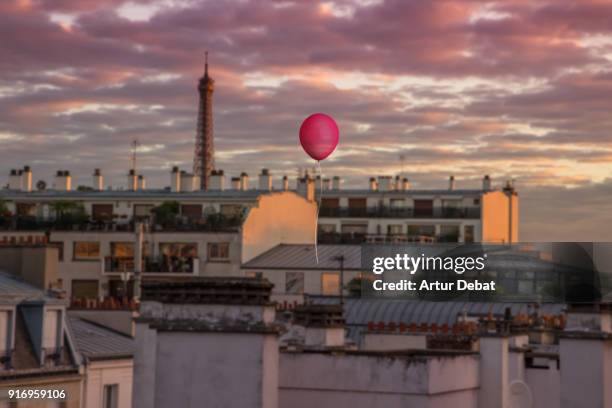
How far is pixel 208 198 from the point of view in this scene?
Result: 11806cm

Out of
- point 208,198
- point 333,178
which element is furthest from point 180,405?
point 333,178

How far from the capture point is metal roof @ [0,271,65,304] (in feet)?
124

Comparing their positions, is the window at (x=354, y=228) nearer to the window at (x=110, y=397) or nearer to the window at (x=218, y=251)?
the window at (x=218, y=251)

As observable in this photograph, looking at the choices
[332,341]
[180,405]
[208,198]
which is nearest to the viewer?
[180,405]

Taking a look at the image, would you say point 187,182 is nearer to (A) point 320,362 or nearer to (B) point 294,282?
(B) point 294,282

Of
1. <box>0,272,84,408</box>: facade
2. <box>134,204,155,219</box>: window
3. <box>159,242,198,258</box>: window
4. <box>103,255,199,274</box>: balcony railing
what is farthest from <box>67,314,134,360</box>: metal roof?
<box>134,204,155,219</box>: window

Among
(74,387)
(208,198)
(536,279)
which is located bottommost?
(74,387)

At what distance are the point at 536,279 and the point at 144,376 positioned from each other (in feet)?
107

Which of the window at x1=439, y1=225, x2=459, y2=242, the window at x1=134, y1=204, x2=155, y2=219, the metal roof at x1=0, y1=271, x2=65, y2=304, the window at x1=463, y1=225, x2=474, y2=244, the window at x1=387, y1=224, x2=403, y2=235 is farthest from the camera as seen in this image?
the window at x1=387, y1=224, x2=403, y2=235

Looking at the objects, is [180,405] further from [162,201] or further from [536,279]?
[162,201]

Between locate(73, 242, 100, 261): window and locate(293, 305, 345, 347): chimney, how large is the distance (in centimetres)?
8080

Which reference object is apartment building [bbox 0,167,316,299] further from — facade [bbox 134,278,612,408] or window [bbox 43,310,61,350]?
facade [bbox 134,278,612,408]

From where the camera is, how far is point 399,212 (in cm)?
12331

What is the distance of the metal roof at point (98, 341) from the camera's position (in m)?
41.3
